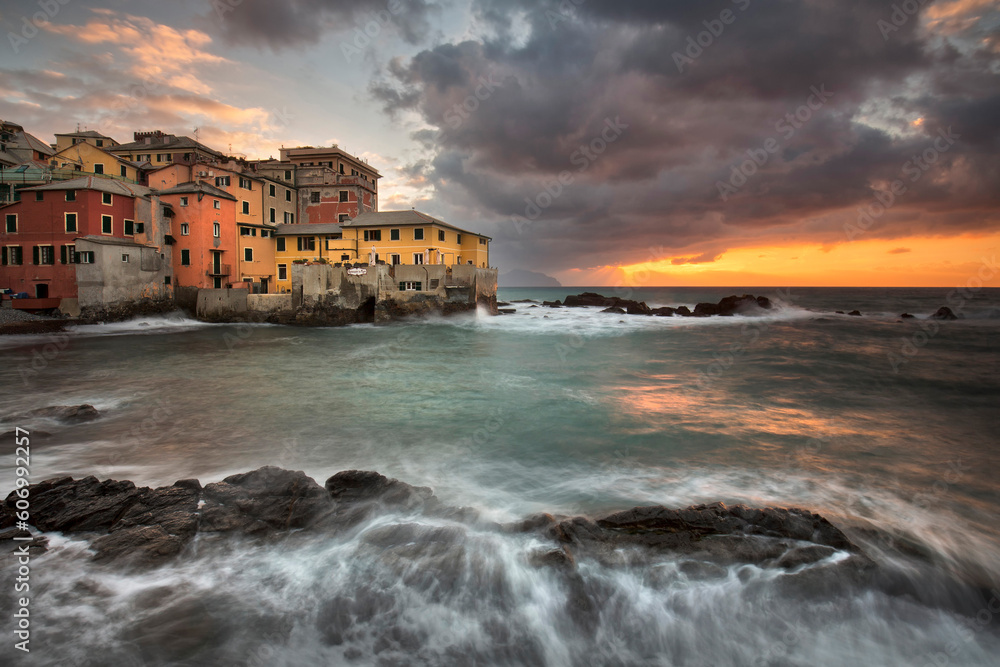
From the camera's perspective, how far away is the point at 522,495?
8.31 metres

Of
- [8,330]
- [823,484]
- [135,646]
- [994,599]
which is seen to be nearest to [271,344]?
[8,330]

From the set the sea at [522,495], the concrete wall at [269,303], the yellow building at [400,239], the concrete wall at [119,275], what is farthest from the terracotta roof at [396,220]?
the sea at [522,495]

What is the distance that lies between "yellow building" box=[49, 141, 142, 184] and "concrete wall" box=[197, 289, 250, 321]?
13483 mm

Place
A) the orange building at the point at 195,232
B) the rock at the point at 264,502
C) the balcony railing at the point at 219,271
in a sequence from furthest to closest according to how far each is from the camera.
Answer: the balcony railing at the point at 219,271 < the orange building at the point at 195,232 < the rock at the point at 264,502

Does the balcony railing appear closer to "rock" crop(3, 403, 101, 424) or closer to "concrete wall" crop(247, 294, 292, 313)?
"concrete wall" crop(247, 294, 292, 313)

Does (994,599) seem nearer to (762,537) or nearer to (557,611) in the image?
(762,537)

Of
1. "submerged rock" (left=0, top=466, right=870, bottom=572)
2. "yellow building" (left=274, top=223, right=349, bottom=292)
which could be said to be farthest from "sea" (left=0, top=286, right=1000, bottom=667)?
"yellow building" (left=274, top=223, right=349, bottom=292)

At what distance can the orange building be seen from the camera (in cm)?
3875

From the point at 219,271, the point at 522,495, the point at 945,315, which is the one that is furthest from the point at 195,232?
the point at 945,315

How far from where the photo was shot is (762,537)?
614 centimetres

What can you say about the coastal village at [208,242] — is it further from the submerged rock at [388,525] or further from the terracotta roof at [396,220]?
the submerged rock at [388,525]

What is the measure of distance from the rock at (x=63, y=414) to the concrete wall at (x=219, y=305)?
93.4ft

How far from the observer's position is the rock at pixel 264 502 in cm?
643

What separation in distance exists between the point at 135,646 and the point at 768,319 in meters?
54.9
